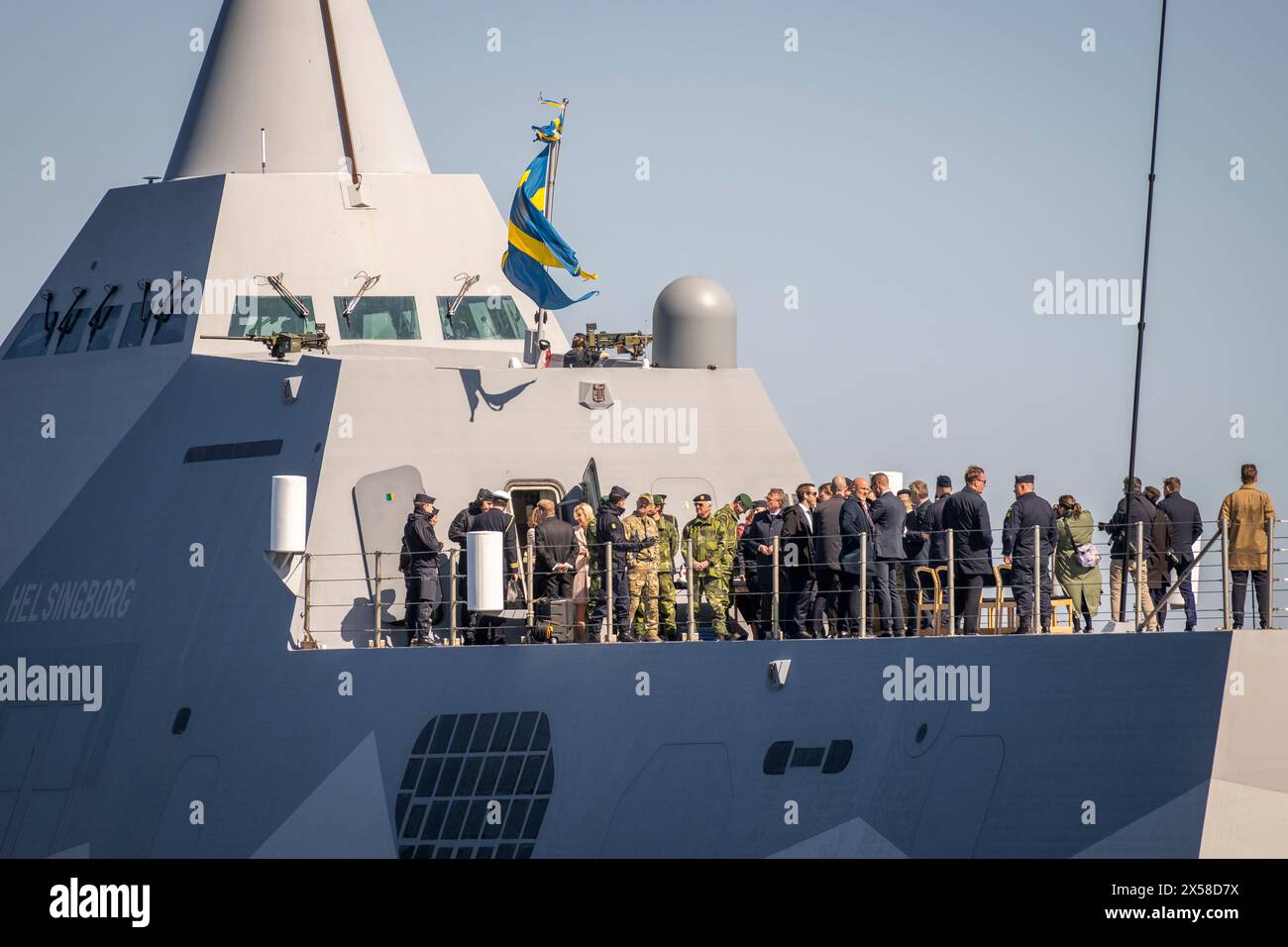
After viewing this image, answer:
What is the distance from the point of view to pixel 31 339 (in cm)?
2133

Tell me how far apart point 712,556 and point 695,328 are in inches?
143

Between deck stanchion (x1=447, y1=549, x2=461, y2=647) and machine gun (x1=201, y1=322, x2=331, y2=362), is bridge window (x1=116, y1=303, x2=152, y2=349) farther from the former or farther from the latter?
deck stanchion (x1=447, y1=549, x2=461, y2=647)

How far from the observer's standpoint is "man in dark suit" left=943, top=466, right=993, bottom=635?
15.7 m

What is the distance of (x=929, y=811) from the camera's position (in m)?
14.8

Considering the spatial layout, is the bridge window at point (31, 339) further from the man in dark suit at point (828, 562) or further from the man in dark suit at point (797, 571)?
the man in dark suit at point (828, 562)

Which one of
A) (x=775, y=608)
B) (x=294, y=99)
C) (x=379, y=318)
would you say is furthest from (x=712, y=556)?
(x=294, y=99)

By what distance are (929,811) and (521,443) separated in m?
5.70

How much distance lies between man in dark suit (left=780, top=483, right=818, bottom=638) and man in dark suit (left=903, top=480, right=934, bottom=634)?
71 centimetres

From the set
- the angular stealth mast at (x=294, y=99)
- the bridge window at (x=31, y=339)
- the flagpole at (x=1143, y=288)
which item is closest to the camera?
the flagpole at (x=1143, y=288)

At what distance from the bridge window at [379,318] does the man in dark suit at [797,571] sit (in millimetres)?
5362

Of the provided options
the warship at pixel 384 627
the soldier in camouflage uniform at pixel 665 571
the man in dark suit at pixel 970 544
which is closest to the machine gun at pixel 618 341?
the warship at pixel 384 627

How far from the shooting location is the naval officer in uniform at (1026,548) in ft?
51.2

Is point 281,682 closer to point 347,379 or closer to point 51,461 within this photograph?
point 347,379
